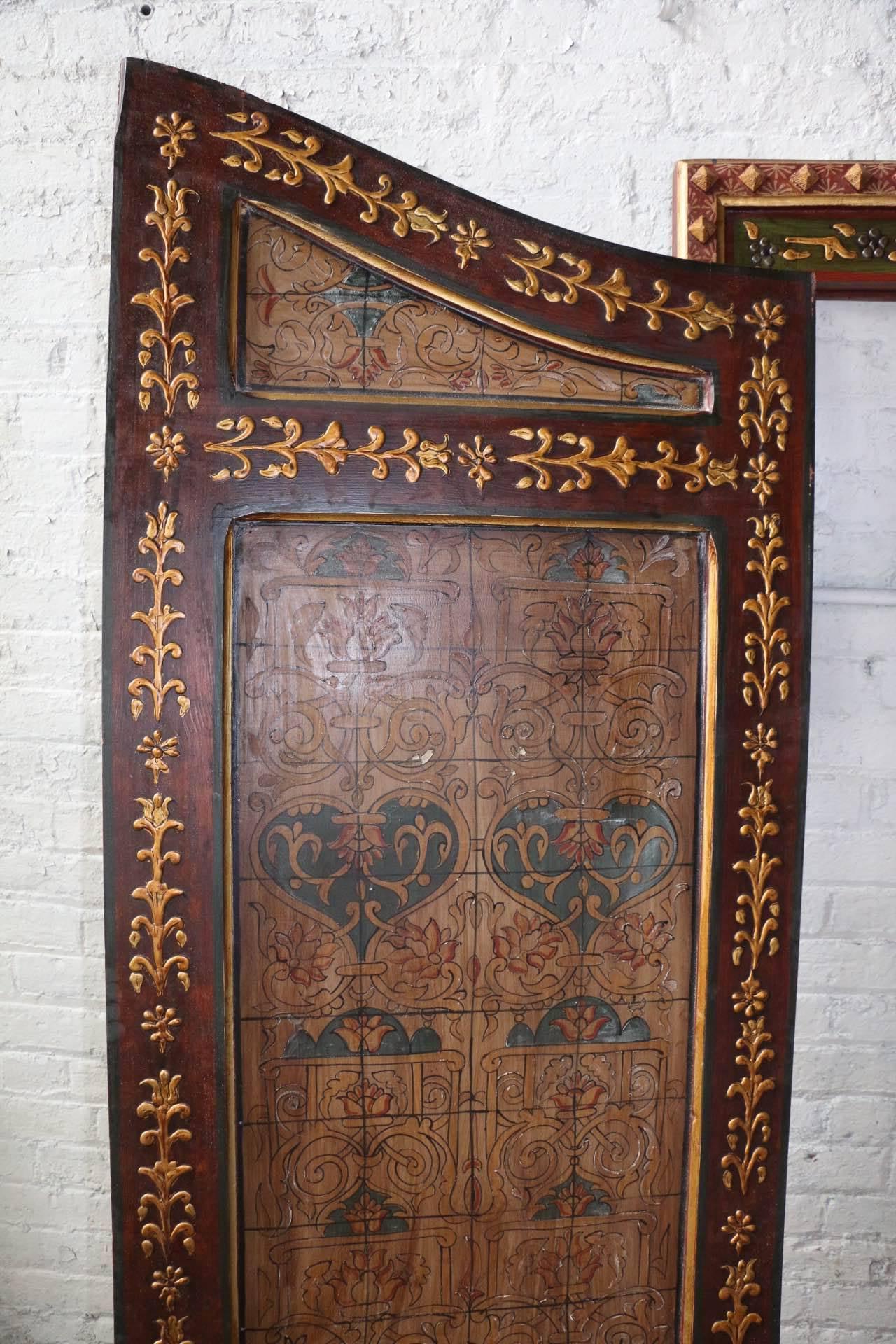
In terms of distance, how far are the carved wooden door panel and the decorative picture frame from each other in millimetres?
239

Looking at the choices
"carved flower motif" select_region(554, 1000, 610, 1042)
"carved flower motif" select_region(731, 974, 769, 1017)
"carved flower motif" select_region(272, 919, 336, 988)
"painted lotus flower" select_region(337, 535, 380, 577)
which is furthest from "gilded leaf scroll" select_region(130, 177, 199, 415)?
"carved flower motif" select_region(731, 974, 769, 1017)

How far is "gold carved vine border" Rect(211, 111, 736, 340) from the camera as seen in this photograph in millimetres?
1065

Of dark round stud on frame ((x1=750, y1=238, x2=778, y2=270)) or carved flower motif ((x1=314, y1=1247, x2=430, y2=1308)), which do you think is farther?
dark round stud on frame ((x1=750, y1=238, x2=778, y2=270))

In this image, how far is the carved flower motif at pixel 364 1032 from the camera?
3.71 ft

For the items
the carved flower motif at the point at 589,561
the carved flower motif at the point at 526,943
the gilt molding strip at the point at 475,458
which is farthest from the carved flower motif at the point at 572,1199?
the gilt molding strip at the point at 475,458

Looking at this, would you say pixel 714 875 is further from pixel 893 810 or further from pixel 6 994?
pixel 6 994

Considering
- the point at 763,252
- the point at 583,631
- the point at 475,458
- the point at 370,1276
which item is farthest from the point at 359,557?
the point at 370,1276

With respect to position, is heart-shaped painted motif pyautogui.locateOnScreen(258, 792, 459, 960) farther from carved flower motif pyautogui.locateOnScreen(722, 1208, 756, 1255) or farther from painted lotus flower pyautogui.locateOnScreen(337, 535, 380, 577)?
carved flower motif pyautogui.locateOnScreen(722, 1208, 756, 1255)

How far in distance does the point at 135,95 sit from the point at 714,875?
3.68ft

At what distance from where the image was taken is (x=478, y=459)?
3.59ft

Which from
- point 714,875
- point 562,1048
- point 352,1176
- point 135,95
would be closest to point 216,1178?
point 352,1176

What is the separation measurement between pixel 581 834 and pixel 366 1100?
41cm

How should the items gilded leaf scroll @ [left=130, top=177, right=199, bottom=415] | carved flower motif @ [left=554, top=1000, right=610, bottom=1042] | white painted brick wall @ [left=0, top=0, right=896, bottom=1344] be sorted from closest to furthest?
gilded leaf scroll @ [left=130, top=177, right=199, bottom=415], carved flower motif @ [left=554, top=1000, right=610, bottom=1042], white painted brick wall @ [left=0, top=0, right=896, bottom=1344]

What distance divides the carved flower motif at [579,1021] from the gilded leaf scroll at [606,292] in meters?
0.82
